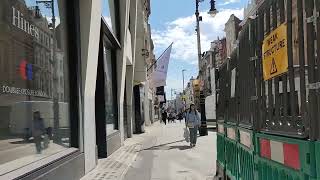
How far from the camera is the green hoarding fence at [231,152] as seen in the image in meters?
7.81

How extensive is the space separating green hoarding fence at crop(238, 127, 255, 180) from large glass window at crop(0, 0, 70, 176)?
10.7 feet

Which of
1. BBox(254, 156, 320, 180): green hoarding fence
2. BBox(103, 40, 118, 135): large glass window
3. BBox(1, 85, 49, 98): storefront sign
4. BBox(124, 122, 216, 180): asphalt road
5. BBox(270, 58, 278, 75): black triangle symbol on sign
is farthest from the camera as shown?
BBox(103, 40, 118, 135): large glass window

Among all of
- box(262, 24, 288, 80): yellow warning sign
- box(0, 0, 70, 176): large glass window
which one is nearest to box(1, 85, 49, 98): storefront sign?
box(0, 0, 70, 176): large glass window

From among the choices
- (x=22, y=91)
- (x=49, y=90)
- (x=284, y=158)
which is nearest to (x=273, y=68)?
(x=284, y=158)

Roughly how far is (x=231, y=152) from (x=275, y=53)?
13.7ft

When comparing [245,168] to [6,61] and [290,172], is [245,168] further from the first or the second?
[6,61]

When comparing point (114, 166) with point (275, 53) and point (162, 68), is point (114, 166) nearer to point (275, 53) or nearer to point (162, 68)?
point (275, 53)

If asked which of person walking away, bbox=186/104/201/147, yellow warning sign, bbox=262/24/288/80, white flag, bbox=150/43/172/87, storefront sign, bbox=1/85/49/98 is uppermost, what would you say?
white flag, bbox=150/43/172/87

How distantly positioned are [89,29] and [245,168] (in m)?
8.10

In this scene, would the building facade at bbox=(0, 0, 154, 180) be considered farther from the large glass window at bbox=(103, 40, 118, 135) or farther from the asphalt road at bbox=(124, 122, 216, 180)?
the large glass window at bbox=(103, 40, 118, 135)

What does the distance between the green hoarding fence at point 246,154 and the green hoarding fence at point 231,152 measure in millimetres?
449

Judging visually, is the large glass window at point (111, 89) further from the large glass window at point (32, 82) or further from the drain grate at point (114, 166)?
the large glass window at point (32, 82)

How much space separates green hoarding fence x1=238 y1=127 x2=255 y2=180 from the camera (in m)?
6.06

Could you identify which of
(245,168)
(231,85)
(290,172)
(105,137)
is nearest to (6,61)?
(231,85)
